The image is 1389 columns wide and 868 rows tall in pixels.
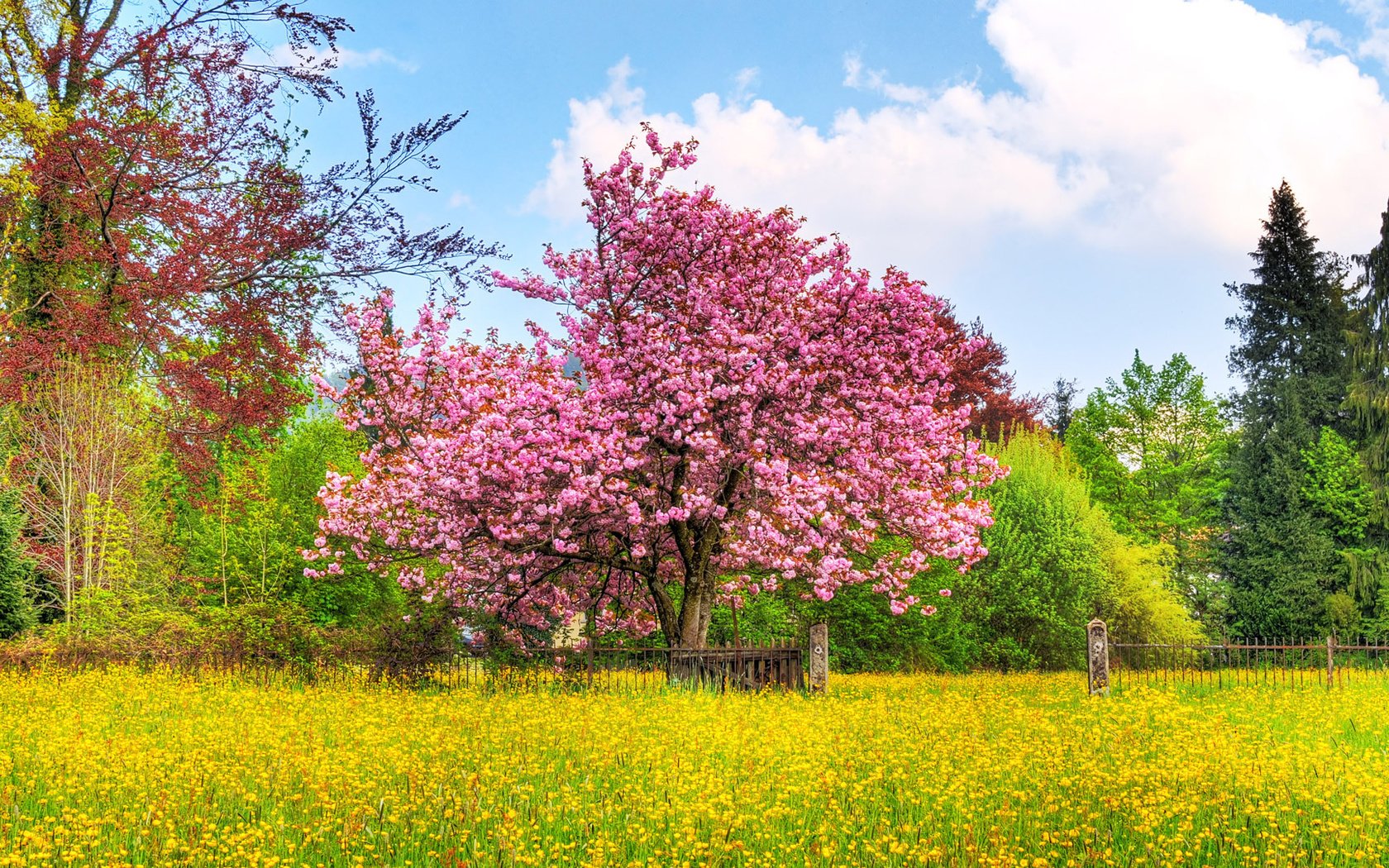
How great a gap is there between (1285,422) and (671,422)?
3141cm

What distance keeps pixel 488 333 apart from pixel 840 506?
22.0ft

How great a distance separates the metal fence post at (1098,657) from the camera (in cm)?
1892

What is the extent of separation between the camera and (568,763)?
8922mm

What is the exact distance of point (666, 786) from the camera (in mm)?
7762

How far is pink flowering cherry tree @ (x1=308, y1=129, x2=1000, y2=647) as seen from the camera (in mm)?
15898

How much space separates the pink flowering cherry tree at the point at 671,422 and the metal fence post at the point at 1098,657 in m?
3.82

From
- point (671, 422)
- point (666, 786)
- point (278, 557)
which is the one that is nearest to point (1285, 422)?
point (671, 422)

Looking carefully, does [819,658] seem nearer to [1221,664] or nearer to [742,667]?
[742,667]

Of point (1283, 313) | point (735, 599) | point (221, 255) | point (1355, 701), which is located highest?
point (1283, 313)

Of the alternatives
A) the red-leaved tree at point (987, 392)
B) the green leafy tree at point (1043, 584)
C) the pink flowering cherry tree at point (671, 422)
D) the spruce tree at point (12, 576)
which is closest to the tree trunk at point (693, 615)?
the pink flowering cherry tree at point (671, 422)

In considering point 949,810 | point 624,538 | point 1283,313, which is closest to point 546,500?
point 624,538

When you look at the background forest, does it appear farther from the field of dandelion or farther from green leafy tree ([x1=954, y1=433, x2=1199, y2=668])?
the field of dandelion

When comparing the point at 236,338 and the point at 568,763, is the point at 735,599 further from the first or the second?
the point at 568,763

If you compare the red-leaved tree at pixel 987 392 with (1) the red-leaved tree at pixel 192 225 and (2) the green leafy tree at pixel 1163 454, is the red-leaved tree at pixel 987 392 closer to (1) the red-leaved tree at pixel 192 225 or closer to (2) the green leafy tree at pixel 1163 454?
(2) the green leafy tree at pixel 1163 454
